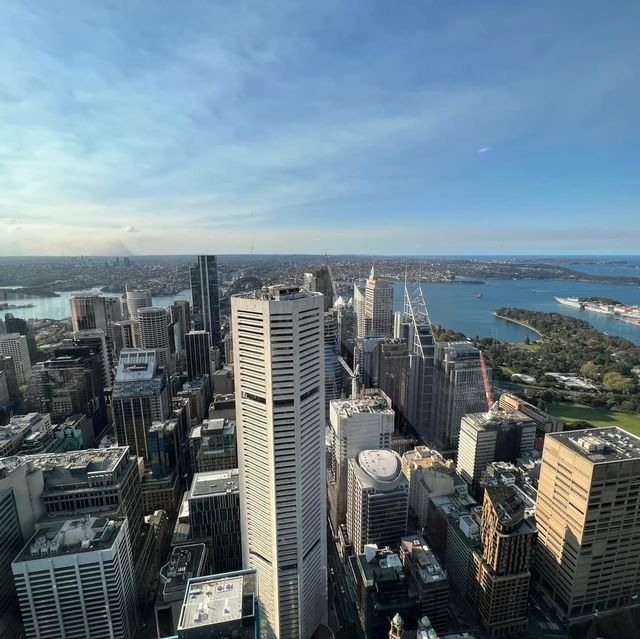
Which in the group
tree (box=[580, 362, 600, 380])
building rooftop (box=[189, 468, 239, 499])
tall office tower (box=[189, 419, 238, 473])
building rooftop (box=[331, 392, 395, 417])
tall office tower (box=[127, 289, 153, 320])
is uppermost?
tall office tower (box=[127, 289, 153, 320])

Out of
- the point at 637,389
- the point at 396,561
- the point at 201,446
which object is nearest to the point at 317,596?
the point at 396,561

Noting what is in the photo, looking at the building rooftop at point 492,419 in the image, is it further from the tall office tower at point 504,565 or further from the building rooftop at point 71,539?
the building rooftop at point 71,539

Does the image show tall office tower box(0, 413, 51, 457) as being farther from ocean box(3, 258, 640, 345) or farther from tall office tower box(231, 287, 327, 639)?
tall office tower box(231, 287, 327, 639)

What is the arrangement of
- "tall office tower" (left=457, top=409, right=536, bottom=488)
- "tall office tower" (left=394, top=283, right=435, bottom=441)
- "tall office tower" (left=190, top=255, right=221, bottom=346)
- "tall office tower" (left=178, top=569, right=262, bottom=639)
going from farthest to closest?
"tall office tower" (left=190, top=255, right=221, bottom=346), "tall office tower" (left=394, top=283, right=435, bottom=441), "tall office tower" (left=457, top=409, right=536, bottom=488), "tall office tower" (left=178, top=569, right=262, bottom=639)

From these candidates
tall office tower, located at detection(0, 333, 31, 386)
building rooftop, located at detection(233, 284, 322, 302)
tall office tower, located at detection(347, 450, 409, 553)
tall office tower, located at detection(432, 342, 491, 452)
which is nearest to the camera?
building rooftop, located at detection(233, 284, 322, 302)

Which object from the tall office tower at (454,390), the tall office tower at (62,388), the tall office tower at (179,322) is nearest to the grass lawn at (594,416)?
the tall office tower at (454,390)

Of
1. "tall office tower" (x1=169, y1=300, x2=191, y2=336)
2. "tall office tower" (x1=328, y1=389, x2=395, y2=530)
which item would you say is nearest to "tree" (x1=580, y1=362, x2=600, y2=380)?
"tall office tower" (x1=328, y1=389, x2=395, y2=530)

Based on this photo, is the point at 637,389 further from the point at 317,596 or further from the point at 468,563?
the point at 317,596
